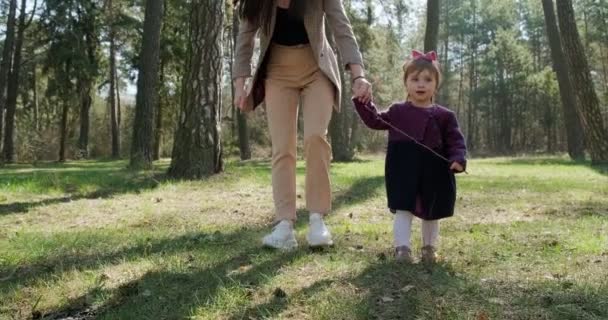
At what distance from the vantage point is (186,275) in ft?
11.0

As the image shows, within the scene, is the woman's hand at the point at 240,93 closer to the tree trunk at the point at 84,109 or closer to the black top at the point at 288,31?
the black top at the point at 288,31

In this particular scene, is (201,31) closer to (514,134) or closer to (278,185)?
(278,185)

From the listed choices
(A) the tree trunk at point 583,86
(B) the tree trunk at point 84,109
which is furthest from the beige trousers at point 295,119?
(B) the tree trunk at point 84,109

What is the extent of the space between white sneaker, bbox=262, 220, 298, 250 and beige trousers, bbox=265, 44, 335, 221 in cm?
6

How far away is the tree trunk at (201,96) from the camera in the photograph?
8.12m

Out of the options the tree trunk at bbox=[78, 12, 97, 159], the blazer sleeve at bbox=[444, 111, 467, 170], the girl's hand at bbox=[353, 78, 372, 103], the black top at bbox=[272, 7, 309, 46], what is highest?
the tree trunk at bbox=[78, 12, 97, 159]

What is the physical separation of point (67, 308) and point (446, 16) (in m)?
43.6

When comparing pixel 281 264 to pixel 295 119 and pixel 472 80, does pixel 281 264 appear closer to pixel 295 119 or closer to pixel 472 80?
pixel 295 119

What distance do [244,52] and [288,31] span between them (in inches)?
14.9

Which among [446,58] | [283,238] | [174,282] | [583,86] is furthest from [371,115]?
[446,58]

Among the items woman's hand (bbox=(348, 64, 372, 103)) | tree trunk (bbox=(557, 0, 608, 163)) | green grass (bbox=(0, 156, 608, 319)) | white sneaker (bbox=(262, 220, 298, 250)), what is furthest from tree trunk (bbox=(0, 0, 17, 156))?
woman's hand (bbox=(348, 64, 372, 103))

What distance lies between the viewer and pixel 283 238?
388 cm

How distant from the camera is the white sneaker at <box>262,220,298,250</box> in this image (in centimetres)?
387

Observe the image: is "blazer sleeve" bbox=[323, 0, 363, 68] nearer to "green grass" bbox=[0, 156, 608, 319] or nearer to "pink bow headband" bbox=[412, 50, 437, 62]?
"pink bow headband" bbox=[412, 50, 437, 62]
